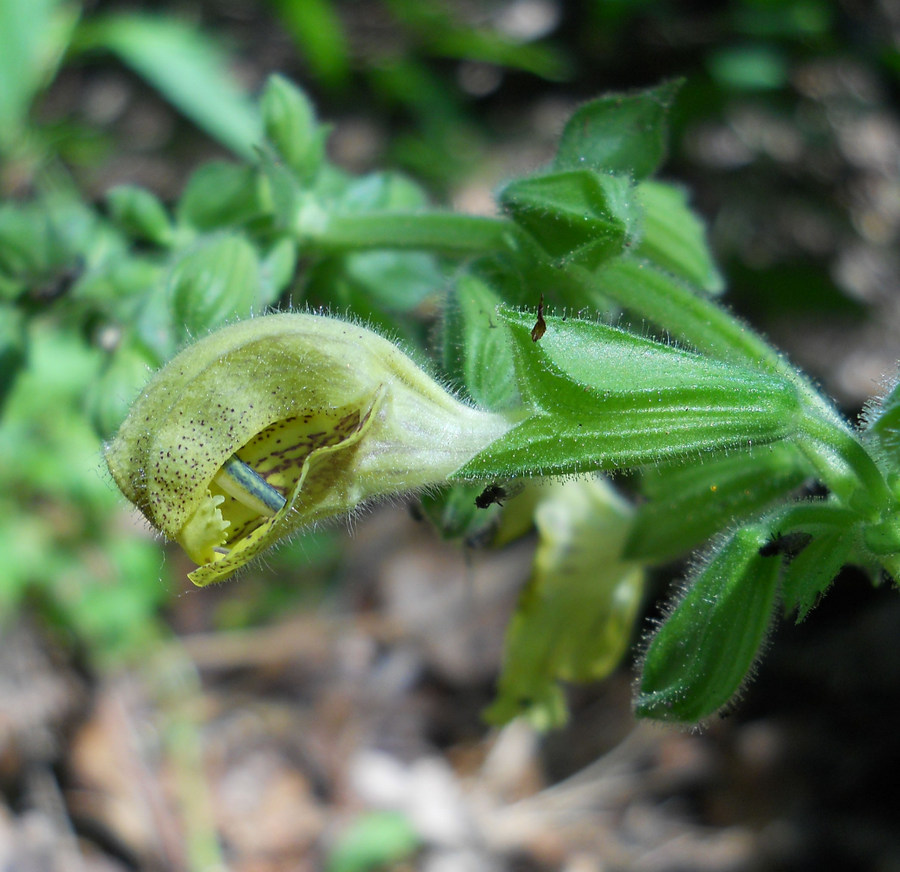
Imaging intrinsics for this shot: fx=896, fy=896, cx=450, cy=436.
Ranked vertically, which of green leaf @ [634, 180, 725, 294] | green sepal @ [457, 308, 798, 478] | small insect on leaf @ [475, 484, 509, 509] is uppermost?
green leaf @ [634, 180, 725, 294]

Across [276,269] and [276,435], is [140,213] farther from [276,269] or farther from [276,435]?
[276,435]

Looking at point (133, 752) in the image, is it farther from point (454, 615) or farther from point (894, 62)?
point (894, 62)

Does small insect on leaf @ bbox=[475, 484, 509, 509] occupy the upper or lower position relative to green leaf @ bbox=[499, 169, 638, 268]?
lower

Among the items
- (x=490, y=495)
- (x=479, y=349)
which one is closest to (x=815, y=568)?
(x=490, y=495)

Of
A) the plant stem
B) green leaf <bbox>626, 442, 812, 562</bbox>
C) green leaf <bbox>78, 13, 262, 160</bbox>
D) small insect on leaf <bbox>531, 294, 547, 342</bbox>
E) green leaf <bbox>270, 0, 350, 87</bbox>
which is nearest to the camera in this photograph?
small insect on leaf <bbox>531, 294, 547, 342</bbox>

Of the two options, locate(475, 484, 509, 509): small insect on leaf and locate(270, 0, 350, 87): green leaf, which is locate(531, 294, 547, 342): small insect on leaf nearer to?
locate(475, 484, 509, 509): small insect on leaf

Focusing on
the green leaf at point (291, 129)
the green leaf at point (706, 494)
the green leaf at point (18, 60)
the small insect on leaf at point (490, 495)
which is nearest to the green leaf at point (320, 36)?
the green leaf at point (18, 60)

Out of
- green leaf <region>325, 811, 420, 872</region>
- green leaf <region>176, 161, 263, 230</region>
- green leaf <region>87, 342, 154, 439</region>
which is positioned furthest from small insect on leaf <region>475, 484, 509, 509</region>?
green leaf <region>325, 811, 420, 872</region>

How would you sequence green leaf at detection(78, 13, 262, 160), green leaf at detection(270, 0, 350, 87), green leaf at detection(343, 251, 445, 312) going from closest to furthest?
green leaf at detection(343, 251, 445, 312) → green leaf at detection(78, 13, 262, 160) → green leaf at detection(270, 0, 350, 87)

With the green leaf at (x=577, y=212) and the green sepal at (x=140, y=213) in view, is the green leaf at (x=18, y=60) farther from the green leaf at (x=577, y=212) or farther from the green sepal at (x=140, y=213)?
the green leaf at (x=577, y=212)
